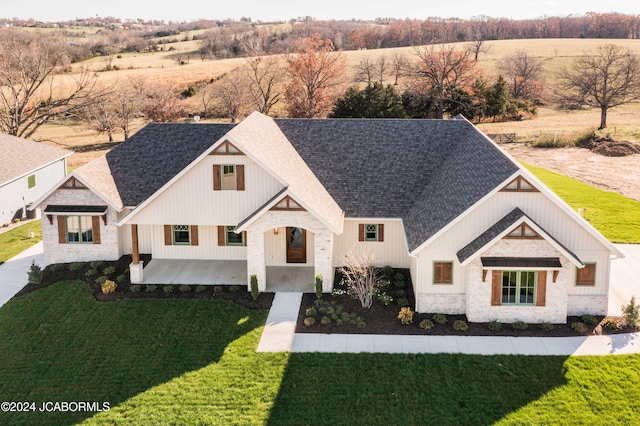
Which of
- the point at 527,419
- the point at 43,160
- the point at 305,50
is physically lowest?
the point at 527,419

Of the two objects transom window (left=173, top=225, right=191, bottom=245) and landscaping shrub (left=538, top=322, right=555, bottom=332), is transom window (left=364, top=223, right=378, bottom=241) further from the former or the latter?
transom window (left=173, top=225, right=191, bottom=245)

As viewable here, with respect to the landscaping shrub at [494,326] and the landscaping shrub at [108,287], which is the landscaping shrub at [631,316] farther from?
the landscaping shrub at [108,287]

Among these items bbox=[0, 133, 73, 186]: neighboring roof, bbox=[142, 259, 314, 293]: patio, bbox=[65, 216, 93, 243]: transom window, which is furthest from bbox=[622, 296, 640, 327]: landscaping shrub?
bbox=[0, 133, 73, 186]: neighboring roof

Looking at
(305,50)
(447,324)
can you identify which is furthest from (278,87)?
(447,324)

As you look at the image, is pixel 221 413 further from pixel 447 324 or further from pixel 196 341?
pixel 447 324

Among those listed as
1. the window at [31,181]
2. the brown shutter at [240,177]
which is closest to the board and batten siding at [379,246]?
the brown shutter at [240,177]

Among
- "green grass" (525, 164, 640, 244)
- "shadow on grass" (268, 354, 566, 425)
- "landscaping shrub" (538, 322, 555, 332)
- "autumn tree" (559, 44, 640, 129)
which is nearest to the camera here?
"shadow on grass" (268, 354, 566, 425)

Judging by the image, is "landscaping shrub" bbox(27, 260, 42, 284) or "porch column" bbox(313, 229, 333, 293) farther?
"landscaping shrub" bbox(27, 260, 42, 284)
